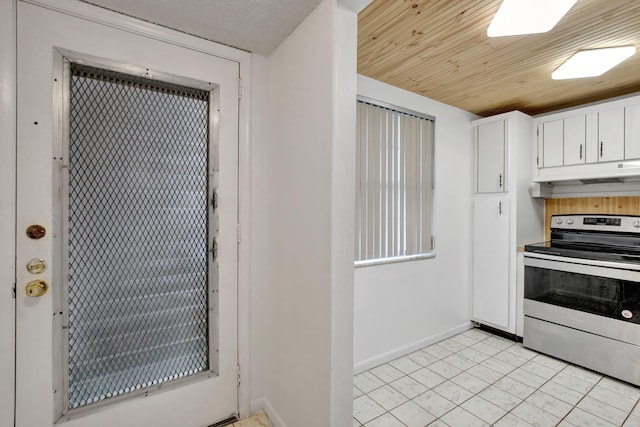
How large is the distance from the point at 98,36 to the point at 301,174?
4.20ft

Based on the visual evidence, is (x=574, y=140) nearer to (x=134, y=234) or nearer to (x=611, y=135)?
(x=611, y=135)

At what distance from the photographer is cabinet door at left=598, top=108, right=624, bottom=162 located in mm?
2609

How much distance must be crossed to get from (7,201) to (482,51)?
298 cm

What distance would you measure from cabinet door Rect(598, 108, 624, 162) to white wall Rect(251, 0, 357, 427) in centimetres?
286

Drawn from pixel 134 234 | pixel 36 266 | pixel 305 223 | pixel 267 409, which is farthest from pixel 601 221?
pixel 36 266

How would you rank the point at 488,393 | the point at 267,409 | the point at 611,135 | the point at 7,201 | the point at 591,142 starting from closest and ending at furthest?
the point at 7,201 → the point at 267,409 → the point at 488,393 → the point at 611,135 → the point at 591,142

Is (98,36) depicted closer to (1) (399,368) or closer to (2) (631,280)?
(1) (399,368)

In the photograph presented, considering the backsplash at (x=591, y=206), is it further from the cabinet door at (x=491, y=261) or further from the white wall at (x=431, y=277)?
the white wall at (x=431, y=277)

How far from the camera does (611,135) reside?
266 centimetres

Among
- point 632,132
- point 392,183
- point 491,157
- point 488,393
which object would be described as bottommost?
point 488,393

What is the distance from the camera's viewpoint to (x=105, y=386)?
1.54 metres

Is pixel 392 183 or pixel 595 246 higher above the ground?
pixel 392 183

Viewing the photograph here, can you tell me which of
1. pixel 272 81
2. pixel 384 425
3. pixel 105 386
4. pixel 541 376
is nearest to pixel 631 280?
pixel 541 376

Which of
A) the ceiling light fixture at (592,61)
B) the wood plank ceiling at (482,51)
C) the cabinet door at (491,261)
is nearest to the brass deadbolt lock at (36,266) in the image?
the wood plank ceiling at (482,51)
